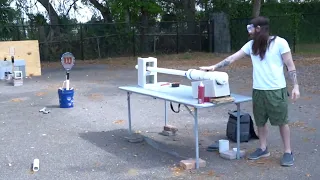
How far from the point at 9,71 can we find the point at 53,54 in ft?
23.8

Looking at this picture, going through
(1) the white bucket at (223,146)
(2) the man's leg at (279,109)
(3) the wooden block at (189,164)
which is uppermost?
(2) the man's leg at (279,109)

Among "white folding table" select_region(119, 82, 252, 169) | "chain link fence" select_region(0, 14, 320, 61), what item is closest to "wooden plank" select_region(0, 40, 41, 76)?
"chain link fence" select_region(0, 14, 320, 61)

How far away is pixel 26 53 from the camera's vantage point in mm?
16484

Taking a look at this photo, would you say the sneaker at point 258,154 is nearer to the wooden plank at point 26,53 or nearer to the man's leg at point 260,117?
the man's leg at point 260,117

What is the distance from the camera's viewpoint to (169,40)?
24.4 metres

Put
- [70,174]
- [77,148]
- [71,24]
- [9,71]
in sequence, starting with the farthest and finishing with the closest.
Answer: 1. [71,24]
2. [9,71]
3. [77,148]
4. [70,174]

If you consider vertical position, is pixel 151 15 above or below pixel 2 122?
above

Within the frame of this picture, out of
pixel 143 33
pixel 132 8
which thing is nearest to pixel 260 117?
pixel 132 8

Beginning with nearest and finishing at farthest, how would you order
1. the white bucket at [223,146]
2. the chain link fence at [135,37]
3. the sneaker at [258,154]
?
the sneaker at [258,154] < the white bucket at [223,146] < the chain link fence at [135,37]

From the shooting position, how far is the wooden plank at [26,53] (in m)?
16.3

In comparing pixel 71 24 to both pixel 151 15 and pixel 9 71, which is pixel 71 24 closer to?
pixel 151 15

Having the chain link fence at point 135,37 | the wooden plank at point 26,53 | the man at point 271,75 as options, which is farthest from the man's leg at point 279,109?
the chain link fence at point 135,37

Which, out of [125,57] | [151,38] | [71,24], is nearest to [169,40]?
[151,38]

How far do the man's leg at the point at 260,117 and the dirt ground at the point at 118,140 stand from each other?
10 cm
